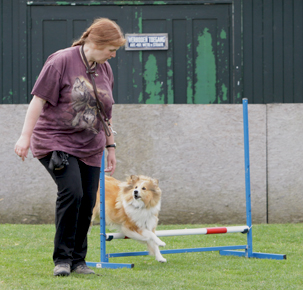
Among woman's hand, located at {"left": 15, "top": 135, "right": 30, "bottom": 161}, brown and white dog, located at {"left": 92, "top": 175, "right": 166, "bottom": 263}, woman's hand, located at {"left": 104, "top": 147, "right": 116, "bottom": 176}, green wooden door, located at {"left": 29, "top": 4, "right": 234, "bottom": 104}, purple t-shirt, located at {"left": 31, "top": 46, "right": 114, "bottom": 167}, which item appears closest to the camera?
woman's hand, located at {"left": 15, "top": 135, "right": 30, "bottom": 161}

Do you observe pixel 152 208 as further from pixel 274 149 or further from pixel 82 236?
pixel 274 149

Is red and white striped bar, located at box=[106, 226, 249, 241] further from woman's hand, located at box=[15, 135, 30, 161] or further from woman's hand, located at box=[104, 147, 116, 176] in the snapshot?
woman's hand, located at box=[15, 135, 30, 161]

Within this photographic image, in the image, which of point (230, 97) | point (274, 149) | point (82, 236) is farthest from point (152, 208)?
point (230, 97)

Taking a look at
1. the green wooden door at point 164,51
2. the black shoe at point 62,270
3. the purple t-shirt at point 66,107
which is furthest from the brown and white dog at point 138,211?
the green wooden door at point 164,51

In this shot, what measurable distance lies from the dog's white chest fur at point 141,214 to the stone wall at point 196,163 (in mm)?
1731

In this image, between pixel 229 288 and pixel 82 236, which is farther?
pixel 82 236

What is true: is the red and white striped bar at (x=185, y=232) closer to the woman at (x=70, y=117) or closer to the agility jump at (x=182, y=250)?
the agility jump at (x=182, y=250)

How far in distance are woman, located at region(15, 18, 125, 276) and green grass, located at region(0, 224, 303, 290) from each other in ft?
0.90

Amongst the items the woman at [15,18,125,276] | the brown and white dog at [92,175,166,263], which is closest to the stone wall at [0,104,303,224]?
the brown and white dog at [92,175,166,263]

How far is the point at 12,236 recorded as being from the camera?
5035 mm

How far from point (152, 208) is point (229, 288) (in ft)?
4.75

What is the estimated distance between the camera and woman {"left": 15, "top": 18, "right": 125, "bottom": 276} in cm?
300

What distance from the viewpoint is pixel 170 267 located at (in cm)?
378

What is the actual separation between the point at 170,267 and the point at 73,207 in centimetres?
109
